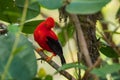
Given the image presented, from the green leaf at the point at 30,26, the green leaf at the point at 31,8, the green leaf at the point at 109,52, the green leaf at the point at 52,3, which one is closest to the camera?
the green leaf at the point at 52,3

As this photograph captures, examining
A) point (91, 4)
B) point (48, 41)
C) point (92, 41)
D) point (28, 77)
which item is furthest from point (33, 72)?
point (48, 41)

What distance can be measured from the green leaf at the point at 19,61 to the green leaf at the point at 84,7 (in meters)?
0.19

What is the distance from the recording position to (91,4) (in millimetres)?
828

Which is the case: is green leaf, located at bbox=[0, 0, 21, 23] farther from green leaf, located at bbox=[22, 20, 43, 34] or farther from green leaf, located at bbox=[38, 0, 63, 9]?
green leaf, located at bbox=[38, 0, 63, 9]

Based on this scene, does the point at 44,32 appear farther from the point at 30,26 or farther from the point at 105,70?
the point at 105,70

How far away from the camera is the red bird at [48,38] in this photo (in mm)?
1603

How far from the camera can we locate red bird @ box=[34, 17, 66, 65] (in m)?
1.60

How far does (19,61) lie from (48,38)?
0.68 m

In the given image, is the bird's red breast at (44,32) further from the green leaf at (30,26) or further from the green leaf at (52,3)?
the green leaf at (52,3)

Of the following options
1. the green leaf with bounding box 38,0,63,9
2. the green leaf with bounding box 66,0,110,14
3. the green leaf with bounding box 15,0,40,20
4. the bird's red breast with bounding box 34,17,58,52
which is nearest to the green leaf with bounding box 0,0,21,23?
the green leaf with bounding box 15,0,40,20

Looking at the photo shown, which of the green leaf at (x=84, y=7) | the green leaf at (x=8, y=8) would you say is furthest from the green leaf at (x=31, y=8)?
the green leaf at (x=84, y=7)

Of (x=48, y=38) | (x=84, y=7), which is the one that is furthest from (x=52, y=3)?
(x=48, y=38)

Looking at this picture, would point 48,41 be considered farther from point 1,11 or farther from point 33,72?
point 33,72

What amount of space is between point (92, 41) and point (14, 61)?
547 millimetres
